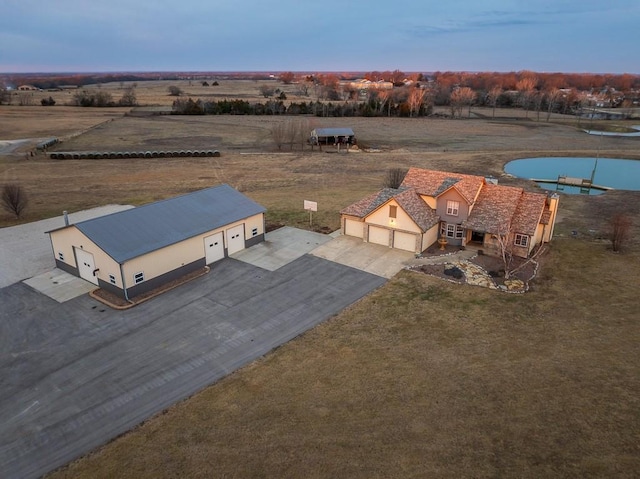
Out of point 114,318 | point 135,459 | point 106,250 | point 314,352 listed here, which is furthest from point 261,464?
point 106,250

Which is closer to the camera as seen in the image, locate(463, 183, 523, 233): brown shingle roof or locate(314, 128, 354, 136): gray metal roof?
locate(463, 183, 523, 233): brown shingle roof

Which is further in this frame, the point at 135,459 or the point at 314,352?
the point at 314,352

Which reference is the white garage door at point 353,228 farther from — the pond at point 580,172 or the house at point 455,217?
the pond at point 580,172

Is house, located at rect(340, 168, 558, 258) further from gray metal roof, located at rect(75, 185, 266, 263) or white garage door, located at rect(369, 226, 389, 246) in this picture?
gray metal roof, located at rect(75, 185, 266, 263)

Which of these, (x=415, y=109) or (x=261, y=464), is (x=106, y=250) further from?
(x=415, y=109)

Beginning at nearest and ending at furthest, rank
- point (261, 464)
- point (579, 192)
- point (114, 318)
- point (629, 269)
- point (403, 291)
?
1. point (261, 464)
2. point (114, 318)
3. point (403, 291)
4. point (629, 269)
5. point (579, 192)

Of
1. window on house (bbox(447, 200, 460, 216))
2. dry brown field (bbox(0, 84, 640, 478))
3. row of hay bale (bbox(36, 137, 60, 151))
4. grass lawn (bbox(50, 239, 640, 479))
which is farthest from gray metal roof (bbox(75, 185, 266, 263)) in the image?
row of hay bale (bbox(36, 137, 60, 151))

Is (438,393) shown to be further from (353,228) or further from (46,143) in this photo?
(46,143)
